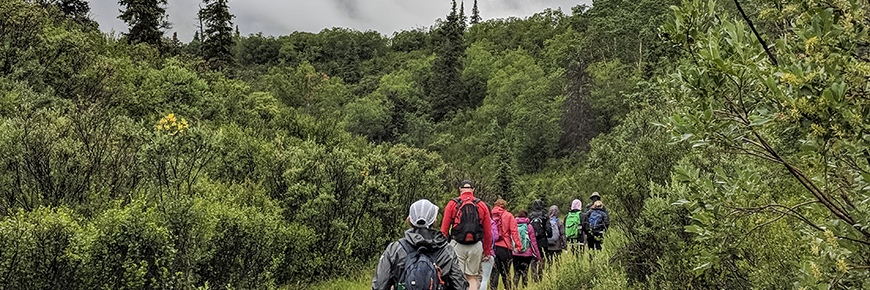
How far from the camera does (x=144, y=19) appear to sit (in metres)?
28.6

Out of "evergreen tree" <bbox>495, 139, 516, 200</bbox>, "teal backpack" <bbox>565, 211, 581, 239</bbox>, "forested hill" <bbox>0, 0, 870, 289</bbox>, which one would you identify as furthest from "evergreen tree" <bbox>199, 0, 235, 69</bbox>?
"teal backpack" <bbox>565, 211, 581, 239</bbox>

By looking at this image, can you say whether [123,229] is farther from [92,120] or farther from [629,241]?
[629,241]

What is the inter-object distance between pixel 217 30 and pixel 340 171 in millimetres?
27600

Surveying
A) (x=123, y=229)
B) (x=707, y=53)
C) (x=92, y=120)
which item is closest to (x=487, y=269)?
(x=707, y=53)

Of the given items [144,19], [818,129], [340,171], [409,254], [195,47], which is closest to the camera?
[818,129]

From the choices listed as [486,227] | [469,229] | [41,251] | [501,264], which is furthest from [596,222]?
[41,251]

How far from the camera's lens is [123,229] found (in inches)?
278

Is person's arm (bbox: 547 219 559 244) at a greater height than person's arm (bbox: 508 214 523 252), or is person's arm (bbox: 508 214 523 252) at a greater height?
person's arm (bbox: 508 214 523 252)

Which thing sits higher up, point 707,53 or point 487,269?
point 707,53

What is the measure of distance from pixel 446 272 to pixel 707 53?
2.24 m

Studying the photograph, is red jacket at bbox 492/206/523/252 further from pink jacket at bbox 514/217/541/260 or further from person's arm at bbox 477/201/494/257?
person's arm at bbox 477/201/494/257

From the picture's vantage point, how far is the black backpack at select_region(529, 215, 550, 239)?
8.38 metres

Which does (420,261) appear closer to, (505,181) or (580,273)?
(580,273)

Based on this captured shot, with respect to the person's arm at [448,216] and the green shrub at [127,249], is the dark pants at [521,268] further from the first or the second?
the green shrub at [127,249]
